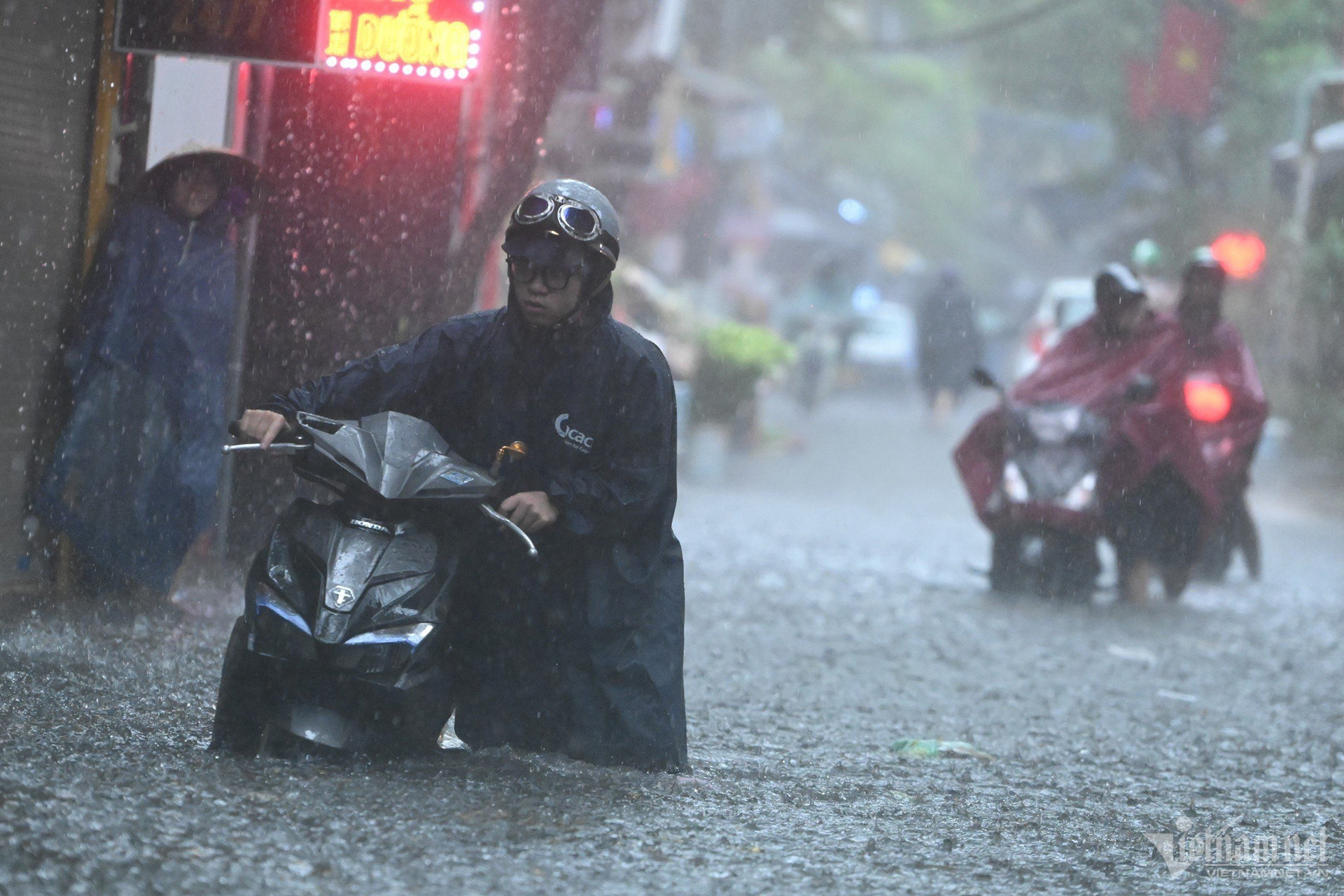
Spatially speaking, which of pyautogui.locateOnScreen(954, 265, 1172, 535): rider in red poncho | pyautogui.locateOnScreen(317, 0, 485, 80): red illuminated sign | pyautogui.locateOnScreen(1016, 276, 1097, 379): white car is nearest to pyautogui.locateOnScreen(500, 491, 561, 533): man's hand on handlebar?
pyautogui.locateOnScreen(317, 0, 485, 80): red illuminated sign

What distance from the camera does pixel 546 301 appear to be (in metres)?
4.43

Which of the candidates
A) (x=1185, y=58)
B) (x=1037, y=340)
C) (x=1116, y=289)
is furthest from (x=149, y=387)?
(x=1185, y=58)

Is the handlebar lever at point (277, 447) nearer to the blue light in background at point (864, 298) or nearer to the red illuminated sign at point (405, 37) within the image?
the red illuminated sign at point (405, 37)

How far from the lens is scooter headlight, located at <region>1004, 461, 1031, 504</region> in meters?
9.57

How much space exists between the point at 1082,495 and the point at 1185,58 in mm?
15787

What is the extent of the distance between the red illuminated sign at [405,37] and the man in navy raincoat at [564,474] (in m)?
2.62

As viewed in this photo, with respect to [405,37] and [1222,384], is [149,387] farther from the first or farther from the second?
[1222,384]

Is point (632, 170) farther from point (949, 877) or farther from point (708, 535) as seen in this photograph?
point (949, 877)

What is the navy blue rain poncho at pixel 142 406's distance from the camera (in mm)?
6312

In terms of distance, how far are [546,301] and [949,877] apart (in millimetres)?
1717

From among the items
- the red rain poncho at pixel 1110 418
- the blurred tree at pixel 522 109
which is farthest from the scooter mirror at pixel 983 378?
the blurred tree at pixel 522 109

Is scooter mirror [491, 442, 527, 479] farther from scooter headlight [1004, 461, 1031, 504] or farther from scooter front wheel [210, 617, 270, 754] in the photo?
scooter headlight [1004, 461, 1031, 504]

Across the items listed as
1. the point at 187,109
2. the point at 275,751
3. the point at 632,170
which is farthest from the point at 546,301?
the point at 632,170

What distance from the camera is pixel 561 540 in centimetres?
460
